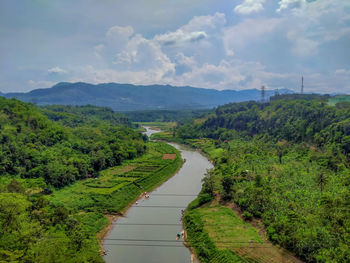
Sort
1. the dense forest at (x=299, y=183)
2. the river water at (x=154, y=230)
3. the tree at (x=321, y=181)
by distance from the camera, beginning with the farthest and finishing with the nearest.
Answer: the tree at (x=321, y=181) < the river water at (x=154, y=230) < the dense forest at (x=299, y=183)

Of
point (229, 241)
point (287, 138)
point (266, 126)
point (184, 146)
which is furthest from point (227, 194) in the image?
point (266, 126)

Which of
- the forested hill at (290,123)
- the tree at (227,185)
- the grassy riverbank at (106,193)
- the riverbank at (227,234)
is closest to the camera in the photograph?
the riverbank at (227,234)

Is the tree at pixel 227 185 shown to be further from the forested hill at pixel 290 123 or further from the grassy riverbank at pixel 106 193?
the forested hill at pixel 290 123

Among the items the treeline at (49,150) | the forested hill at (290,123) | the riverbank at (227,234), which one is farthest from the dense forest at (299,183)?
the treeline at (49,150)

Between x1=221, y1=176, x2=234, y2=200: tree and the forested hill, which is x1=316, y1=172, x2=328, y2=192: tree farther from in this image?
the forested hill

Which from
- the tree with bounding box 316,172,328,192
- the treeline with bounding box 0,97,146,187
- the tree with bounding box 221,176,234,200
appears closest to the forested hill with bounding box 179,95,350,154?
the tree with bounding box 316,172,328,192

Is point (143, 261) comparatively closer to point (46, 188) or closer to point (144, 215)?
point (144, 215)
